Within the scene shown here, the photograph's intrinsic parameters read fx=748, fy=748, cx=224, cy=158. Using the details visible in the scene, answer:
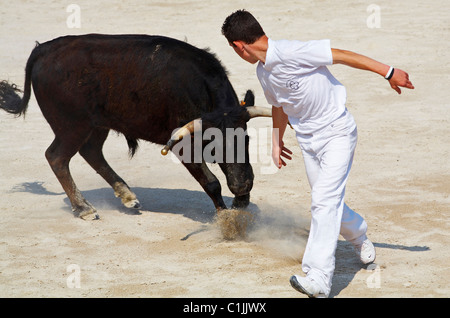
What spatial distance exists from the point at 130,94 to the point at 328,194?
3.11 meters

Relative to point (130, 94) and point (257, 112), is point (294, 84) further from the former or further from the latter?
point (130, 94)

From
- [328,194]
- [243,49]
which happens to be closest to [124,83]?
[243,49]

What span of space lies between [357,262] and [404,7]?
38.4 feet

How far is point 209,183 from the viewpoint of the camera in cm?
772

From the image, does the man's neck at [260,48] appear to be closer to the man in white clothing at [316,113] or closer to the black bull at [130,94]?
the man in white clothing at [316,113]

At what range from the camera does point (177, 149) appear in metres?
7.68

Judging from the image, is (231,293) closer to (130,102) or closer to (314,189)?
(314,189)

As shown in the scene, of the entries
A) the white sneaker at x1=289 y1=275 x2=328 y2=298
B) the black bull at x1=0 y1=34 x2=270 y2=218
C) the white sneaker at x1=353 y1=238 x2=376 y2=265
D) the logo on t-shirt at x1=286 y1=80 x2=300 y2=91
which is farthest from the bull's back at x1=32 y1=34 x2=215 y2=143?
the white sneaker at x1=289 y1=275 x2=328 y2=298

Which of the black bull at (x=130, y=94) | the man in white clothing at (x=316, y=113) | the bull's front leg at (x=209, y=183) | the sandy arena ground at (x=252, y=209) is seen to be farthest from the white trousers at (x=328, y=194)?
Result: the bull's front leg at (x=209, y=183)

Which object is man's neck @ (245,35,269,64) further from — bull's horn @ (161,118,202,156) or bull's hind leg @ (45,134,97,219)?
bull's hind leg @ (45,134,97,219)

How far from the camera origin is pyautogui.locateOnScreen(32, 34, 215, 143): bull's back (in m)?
7.71

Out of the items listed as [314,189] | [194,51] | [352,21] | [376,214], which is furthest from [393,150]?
[352,21]

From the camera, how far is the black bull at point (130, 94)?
7621 millimetres

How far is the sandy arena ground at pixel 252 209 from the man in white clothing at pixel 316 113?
37cm
